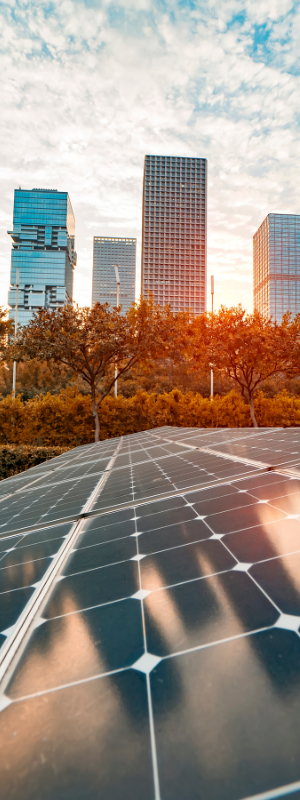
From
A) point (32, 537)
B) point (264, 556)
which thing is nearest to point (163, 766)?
point (264, 556)

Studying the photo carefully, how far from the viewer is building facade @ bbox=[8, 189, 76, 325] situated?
577ft

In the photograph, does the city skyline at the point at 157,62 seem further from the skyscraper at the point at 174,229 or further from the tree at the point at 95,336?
the skyscraper at the point at 174,229

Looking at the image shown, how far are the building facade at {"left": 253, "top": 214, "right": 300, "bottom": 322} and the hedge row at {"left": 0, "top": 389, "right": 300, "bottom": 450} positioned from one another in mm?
159375

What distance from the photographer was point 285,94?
864 inches

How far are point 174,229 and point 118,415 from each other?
7008 inches

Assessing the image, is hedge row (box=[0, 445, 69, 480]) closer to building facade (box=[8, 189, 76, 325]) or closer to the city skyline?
the city skyline

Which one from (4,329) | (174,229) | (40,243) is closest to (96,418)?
(4,329)

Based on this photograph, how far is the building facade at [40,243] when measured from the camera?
Answer: 577 feet

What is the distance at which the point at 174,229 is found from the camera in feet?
582

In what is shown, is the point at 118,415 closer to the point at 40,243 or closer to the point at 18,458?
the point at 18,458

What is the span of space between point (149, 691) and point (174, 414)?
20.3 m

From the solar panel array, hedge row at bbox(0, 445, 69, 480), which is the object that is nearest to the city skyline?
hedge row at bbox(0, 445, 69, 480)

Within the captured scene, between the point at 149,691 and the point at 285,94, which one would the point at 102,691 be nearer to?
the point at 149,691

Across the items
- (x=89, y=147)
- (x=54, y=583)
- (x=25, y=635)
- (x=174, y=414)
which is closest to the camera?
(x=25, y=635)
